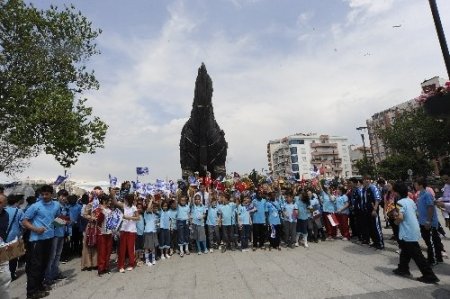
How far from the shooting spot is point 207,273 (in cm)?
763

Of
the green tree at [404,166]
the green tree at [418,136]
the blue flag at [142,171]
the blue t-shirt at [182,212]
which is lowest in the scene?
the blue t-shirt at [182,212]

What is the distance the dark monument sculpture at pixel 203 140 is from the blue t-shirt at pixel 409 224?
32.1 feet

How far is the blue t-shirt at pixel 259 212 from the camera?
10211 millimetres

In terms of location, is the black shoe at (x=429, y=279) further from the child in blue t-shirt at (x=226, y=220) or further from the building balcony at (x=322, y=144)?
the building balcony at (x=322, y=144)


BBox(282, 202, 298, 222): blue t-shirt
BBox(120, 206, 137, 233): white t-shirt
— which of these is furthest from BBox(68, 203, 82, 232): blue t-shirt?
BBox(282, 202, 298, 222): blue t-shirt

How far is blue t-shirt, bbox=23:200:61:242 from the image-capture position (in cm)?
678

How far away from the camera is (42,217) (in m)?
6.88

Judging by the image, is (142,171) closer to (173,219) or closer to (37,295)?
(173,219)

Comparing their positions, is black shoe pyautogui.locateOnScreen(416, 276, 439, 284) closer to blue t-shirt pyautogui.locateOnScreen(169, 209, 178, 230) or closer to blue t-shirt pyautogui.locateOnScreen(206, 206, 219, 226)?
blue t-shirt pyautogui.locateOnScreen(206, 206, 219, 226)

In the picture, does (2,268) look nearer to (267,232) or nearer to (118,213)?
(118,213)

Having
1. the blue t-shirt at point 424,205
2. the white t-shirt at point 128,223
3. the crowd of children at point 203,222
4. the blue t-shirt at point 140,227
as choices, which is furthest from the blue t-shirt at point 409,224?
the blue t-shirt at point 140,227

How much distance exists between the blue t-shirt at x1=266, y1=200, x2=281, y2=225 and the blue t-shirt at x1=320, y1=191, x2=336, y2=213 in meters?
1.72

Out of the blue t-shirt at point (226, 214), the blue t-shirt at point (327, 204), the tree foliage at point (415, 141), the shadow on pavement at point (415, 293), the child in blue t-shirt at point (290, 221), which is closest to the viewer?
the shadow on pavement at point (415, 293)

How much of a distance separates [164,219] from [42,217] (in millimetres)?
3607
